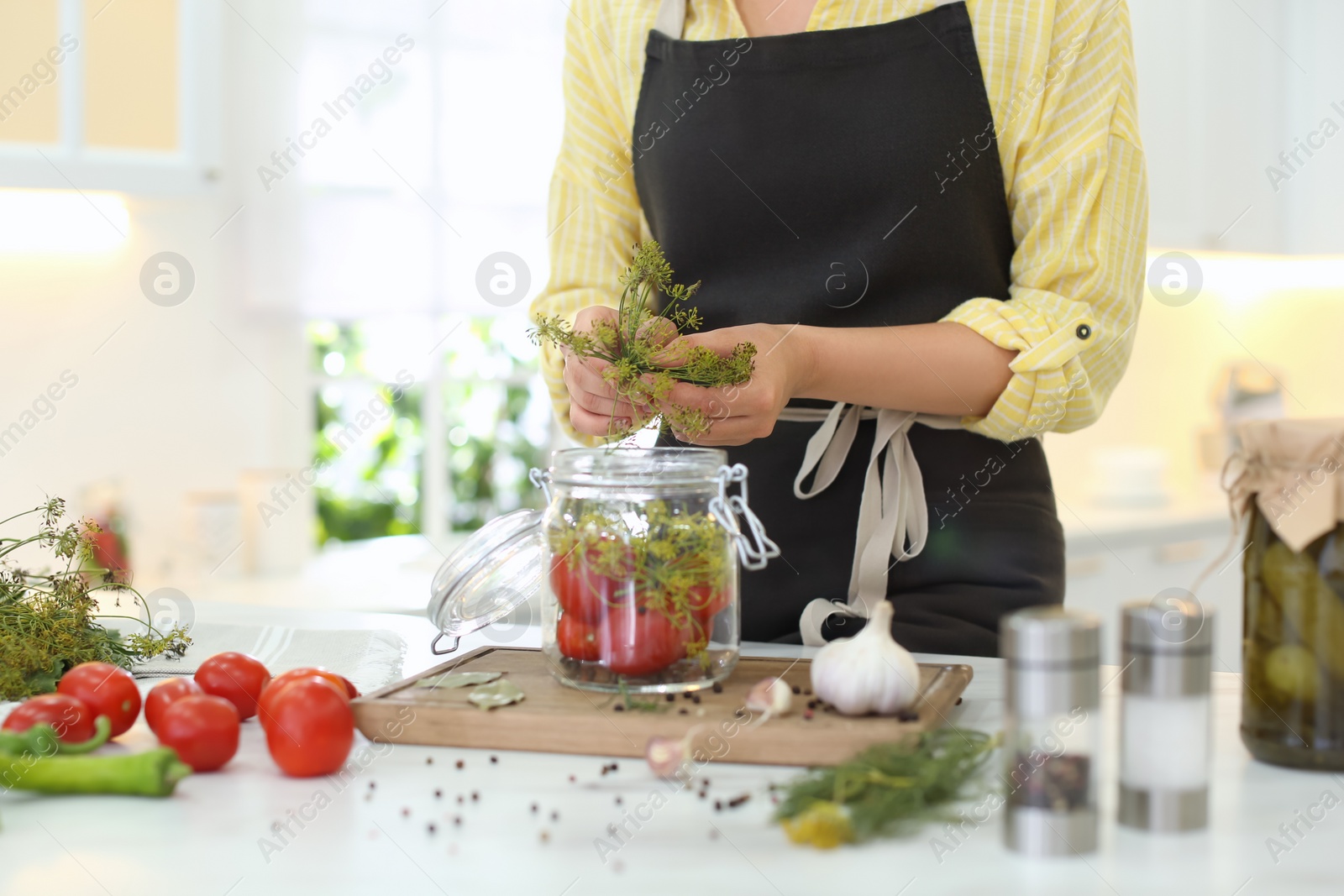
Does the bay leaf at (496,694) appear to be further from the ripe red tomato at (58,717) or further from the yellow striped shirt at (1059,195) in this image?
the yellow striped shirt at (1059,195)

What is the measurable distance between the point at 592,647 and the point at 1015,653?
13.1 inches

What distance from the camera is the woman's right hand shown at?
903 mm

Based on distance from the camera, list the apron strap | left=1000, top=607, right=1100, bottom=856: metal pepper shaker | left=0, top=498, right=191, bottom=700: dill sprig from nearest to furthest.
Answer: left=1000, top=607, right=1100, bottom=856: metal pepper shaker < left=0, top=498, right=191, bottom=700: dill sprig < the apron strap

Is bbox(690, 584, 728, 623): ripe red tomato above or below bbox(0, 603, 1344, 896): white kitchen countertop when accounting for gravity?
above

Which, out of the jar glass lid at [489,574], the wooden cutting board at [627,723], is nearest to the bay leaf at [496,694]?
the wooden cutting board at [627,723]

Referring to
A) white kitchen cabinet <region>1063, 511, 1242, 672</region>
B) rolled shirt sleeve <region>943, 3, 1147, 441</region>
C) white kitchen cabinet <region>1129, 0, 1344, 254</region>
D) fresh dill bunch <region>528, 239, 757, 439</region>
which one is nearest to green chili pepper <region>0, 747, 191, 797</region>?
fresh dill bunch <region>528, 239, 757, 439</region>

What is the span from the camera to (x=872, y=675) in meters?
0.75

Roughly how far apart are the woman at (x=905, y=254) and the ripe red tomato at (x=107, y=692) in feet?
1.26

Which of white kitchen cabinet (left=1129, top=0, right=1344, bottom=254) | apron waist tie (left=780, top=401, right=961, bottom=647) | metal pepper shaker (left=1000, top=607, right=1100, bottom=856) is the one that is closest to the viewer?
metal pepper shaker (left=1000, top=607, right=1100, bottom=856)

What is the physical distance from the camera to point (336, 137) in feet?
9.70

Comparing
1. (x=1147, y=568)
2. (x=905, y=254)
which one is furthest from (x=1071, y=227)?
(x=1147, y=568)

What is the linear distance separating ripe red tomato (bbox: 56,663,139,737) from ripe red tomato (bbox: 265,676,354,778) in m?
0.13

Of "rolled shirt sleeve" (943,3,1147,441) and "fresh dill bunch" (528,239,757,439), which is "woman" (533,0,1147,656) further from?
"fresh dill bunch" (528,239,757,439)

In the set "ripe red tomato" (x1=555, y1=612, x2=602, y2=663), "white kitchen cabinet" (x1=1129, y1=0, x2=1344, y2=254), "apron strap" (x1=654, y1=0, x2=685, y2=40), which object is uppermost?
"white kitchen cabinet" (x1=1129, y1=0, x2=1344, y2=254)
